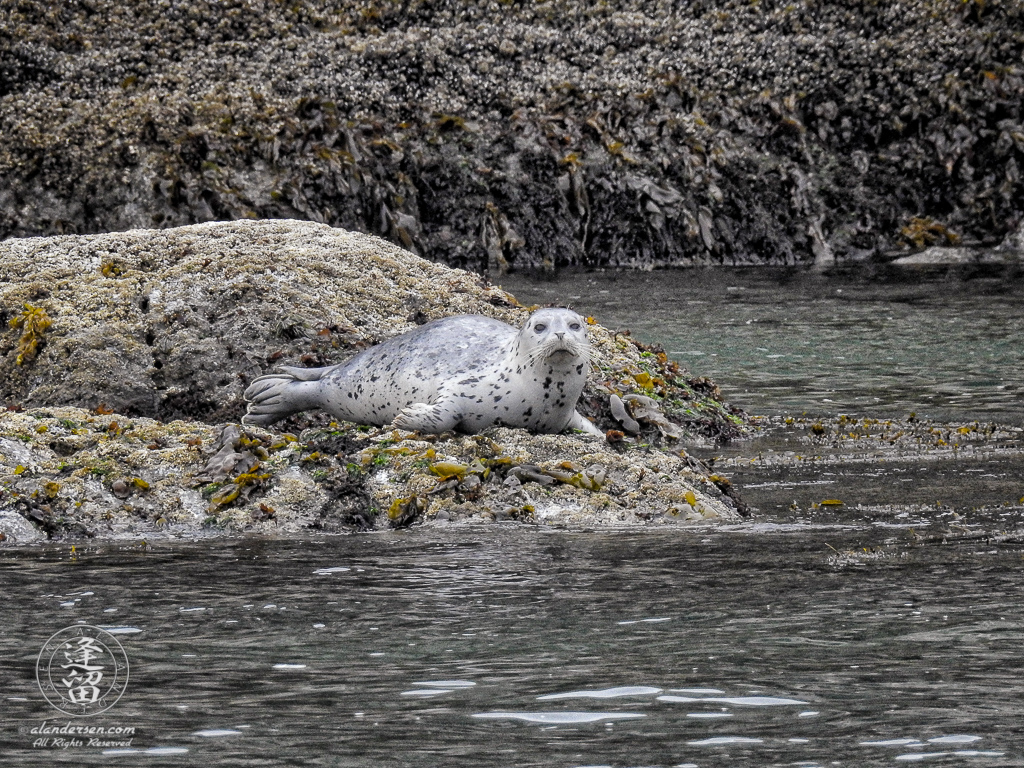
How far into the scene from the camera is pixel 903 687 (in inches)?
161

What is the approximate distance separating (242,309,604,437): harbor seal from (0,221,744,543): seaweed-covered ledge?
0.17 metres

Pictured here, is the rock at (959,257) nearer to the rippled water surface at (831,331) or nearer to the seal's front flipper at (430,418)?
the rippled water surface at (831,331)

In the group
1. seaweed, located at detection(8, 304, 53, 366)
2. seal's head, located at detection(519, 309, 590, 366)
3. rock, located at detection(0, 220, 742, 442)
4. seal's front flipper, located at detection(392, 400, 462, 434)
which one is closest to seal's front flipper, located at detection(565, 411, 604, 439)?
seal's head, located at detection(519, 309, 590, 366)

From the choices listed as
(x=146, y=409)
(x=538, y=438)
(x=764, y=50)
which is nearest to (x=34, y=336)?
(x=146, y=409)

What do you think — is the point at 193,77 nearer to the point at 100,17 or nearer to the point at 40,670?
the point at 100,17

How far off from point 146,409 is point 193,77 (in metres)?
21.0

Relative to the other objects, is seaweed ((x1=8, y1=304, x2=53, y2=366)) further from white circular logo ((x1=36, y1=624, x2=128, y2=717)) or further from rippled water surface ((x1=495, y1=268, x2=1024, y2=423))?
white circular logo ((x1=36, y1=624, x2=128, y2=717))

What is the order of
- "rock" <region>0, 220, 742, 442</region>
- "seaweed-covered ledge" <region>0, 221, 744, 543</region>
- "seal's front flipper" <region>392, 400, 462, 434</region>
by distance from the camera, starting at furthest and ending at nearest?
"rock" <region>0, 220, 742, 442</region>, "seal's front flipper" <region>392, 400, 462, 434</region>, "seaweed-covered ledge" <region>0, 221, 744, 543</region>

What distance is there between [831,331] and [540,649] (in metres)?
13.2

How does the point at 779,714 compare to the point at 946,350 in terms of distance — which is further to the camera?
the point at 946,350

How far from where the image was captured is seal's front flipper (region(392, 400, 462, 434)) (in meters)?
7.97

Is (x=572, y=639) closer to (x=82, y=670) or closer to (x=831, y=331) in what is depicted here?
(x=82, y=670)

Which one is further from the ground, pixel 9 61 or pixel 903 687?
pixel 9 61

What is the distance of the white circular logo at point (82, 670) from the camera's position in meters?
4.09
